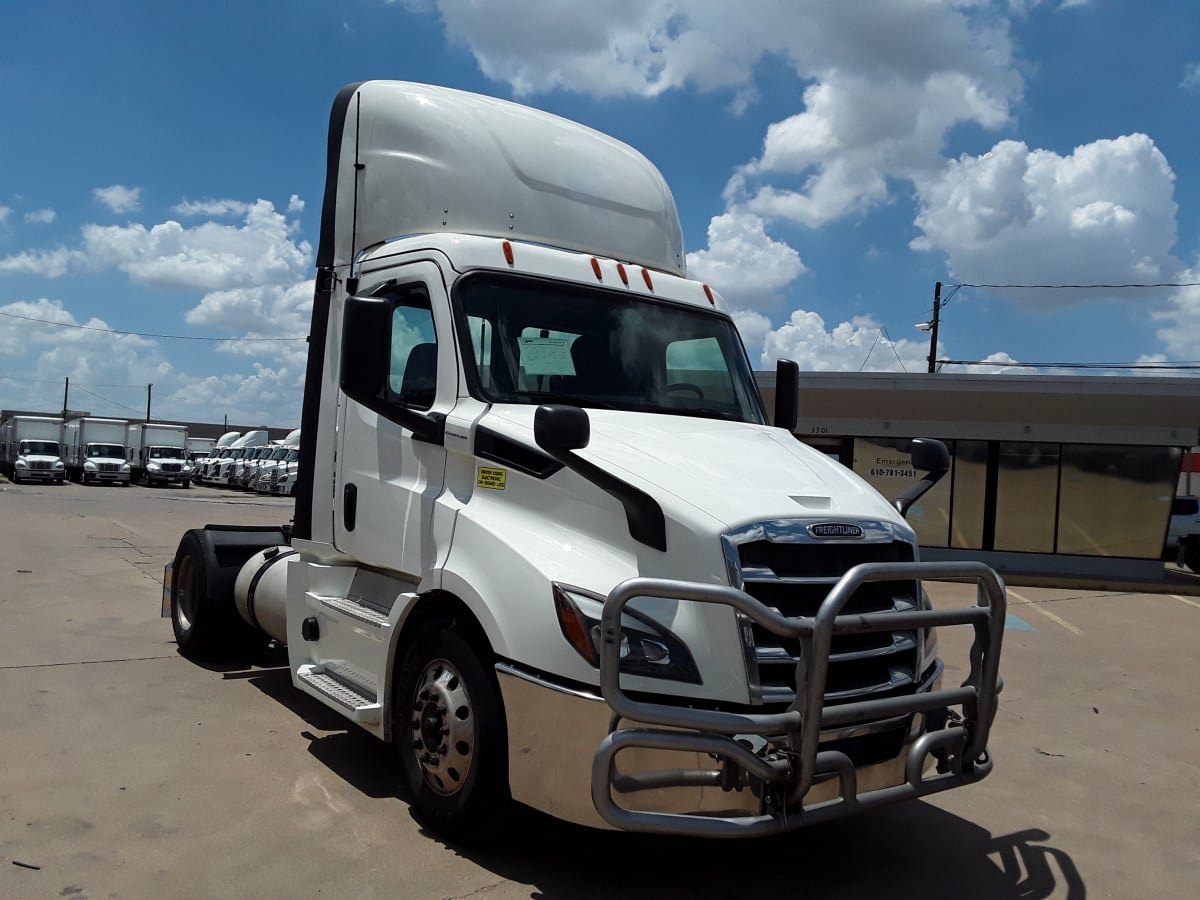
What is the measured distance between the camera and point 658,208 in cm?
596

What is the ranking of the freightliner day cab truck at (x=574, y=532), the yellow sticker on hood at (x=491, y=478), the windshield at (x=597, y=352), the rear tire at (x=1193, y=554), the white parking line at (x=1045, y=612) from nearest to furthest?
1. the freightliner day cab truck at (x=574, y=532)
2. the yellow sticker on hood at (x=491, y=478)
3. the windshield at (x=597, y=352)
4. the white parking line at (x=1045, y=612)
5. the rear tire at (x=1193, y=554)

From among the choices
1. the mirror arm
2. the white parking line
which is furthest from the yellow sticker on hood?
the white parking line

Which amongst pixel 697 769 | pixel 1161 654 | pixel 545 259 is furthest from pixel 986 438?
pixel 697 769

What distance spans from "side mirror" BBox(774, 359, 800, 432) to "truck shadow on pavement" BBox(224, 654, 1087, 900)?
2219mm

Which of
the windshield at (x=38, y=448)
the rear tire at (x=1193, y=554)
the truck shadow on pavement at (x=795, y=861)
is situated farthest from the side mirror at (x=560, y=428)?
the windshield at (x=38, y=448)

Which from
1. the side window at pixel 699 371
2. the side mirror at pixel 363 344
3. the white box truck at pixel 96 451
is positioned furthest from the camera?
the white box truck at pixel 96 451

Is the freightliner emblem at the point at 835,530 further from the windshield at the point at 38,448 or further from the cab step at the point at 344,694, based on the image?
the windshield at the point at 38,448

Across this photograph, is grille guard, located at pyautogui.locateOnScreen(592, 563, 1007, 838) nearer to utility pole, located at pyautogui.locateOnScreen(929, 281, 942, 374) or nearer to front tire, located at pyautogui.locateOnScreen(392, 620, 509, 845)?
front tire, located at pyautogui.locateOnScreen(392, 620, 509, 845)

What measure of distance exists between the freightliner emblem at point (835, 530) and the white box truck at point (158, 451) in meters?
45.4

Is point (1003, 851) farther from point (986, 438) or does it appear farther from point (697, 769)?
point (986, 438)

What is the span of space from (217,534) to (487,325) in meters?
4.20

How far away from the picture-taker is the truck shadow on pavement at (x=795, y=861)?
13.1ft

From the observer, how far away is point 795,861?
4.33 meters

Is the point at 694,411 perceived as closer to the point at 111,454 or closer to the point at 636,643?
the point at 636,643
